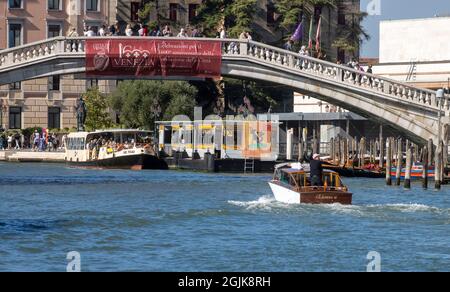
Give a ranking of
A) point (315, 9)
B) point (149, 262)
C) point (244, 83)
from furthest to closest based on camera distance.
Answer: point (315, 9), point (244, 83), point (149, 262)

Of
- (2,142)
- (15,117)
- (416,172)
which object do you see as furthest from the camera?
(15,117)

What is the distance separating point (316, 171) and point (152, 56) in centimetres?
1578

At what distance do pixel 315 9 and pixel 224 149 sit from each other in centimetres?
2381

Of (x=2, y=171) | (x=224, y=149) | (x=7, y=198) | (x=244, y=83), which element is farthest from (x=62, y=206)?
(x=244, y=83)

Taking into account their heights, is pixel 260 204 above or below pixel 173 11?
below

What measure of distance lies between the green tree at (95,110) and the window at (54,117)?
2.31 metres

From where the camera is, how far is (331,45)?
305 feet

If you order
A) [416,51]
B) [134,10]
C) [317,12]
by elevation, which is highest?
[317,12]

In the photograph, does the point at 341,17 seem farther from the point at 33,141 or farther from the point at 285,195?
the point at 285,195

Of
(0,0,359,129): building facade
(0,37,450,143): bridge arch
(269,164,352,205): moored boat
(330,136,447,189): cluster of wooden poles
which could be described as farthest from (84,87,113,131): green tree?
(269,164,352,205): moored boat

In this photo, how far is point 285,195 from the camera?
40750 millimetres

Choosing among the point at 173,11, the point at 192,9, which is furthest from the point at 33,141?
the point at 192,9

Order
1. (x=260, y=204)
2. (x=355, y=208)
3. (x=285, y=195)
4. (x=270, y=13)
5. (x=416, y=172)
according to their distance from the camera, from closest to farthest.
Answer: (x=355, y=208), (x=260, y=204), (x=285, y=195), (x=416, y=172), (x=270, y=13)

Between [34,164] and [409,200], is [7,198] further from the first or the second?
[34,164]
